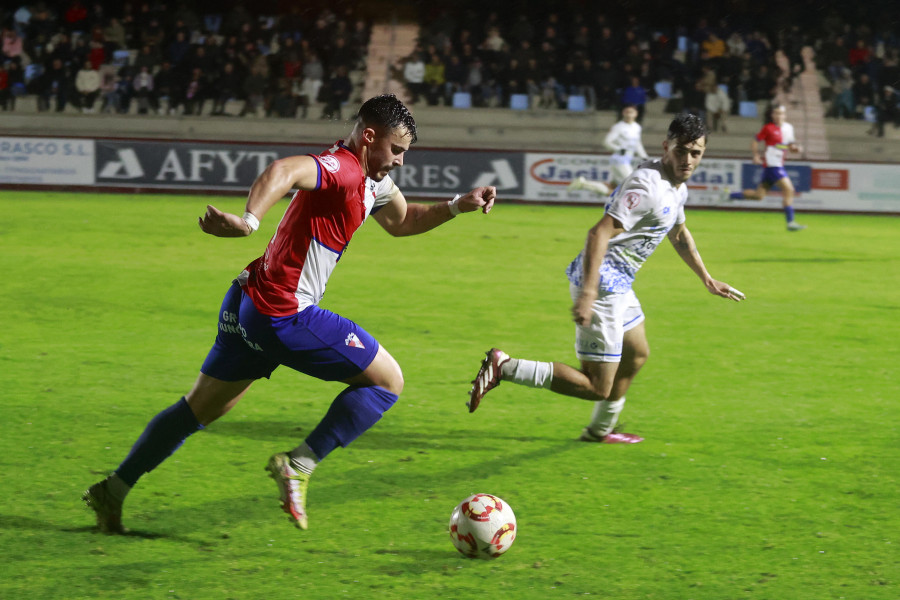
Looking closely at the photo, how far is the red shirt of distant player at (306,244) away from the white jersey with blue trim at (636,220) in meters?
1.65

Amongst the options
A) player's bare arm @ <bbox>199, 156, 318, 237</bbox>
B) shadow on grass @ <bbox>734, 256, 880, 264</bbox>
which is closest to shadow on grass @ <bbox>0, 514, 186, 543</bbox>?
player's bare arm @ <bbox>199, 156, 318, 237</bbox>

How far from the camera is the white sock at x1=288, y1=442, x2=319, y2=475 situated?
14.0 feet

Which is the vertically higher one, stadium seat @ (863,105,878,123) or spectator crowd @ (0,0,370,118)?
spectator crowd @ (0,0,370,118)

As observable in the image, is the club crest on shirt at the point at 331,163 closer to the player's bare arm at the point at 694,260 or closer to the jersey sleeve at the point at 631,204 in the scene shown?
the jersey sleeve at the point at 631,204

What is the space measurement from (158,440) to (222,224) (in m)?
1.30

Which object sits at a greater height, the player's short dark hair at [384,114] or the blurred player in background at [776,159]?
the player's short dark hair at [384,114]

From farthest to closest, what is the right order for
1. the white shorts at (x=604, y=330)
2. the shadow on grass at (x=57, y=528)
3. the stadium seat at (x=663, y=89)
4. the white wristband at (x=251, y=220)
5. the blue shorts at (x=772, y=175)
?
the stadium seat at (x=663, y=89) < the blue shorts at (x=772, y=175) < the white shorts at (x=604, y=330) < the shadow on grass at (x=57, y=528) < the white wristband at (x=251, y=220)

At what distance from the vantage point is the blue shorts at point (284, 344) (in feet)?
13.9

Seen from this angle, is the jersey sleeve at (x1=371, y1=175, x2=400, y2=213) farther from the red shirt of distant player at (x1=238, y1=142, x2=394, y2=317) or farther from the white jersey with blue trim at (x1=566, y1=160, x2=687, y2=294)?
the white jersey with blue trim at (x1=566, y1=160, x2=687, y2=294)

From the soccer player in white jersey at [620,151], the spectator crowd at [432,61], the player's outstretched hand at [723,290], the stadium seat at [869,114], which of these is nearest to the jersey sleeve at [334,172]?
the player's outstretched hand at [723,290]

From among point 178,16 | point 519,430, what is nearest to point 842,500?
point 519,430

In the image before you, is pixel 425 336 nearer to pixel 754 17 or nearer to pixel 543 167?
pixel 543 167

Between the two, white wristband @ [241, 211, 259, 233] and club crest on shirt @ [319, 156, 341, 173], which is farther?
club crest on shirt @ [319, 156, 341, 173]

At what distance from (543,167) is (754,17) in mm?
12526
